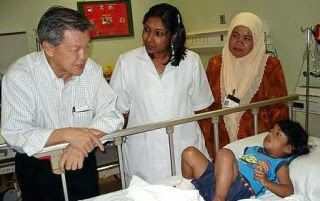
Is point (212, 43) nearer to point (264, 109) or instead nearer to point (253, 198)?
point (264, 109)

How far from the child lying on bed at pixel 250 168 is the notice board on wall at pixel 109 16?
379cm

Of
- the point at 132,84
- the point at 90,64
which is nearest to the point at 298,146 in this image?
the point at 132,84

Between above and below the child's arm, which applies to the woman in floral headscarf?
above

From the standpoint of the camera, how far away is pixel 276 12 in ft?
10.9

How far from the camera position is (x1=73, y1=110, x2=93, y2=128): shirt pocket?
61.4 inches

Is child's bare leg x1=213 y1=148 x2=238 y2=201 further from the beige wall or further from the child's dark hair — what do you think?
the beige wall

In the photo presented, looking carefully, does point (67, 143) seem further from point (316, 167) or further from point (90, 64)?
point (316, 167)

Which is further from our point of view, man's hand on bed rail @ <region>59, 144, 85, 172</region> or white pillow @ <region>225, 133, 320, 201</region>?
white pillow @ <region>225, 133, 320, 201</region>

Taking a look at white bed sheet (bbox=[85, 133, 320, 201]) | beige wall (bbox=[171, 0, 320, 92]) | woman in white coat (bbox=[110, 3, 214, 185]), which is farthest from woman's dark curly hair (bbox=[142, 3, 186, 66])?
beige wall (bbox=[171, 0, 320, 92])

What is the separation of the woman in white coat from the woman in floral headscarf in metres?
0.43

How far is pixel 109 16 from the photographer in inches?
205

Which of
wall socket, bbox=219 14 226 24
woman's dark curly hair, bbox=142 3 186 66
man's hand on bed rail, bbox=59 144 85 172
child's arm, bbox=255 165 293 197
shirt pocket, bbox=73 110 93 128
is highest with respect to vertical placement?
wall socket, bbox=219 14 226 24

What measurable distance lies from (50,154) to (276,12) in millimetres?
2761

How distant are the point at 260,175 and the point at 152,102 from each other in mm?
722
